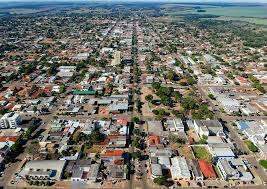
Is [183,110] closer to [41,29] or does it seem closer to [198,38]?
[198,38]

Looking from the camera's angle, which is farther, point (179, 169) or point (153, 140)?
point (153, 140)

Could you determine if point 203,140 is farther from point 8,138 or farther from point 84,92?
point 84,92

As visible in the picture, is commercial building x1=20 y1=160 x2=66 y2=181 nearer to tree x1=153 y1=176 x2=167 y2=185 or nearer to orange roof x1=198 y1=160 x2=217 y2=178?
tree x1=153 y1=176 x2=167 y2=185

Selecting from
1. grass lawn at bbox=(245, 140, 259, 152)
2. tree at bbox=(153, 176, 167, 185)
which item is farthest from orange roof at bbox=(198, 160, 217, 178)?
grass lawn at bbox=(245, 140, 259, 152)

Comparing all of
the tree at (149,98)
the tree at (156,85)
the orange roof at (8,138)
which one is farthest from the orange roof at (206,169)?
the tree at (156,85)

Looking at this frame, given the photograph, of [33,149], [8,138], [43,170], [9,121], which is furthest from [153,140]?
[9,121]

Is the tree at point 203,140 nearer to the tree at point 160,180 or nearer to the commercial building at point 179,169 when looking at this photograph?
the commercial building at point 179,169
